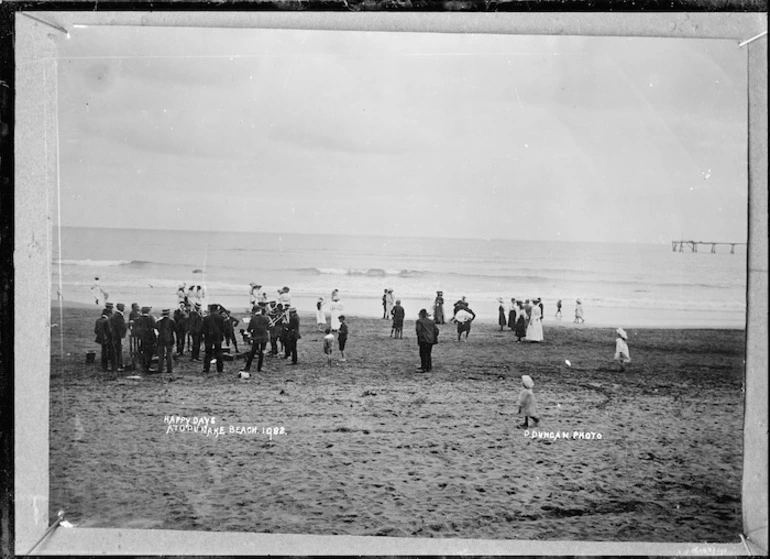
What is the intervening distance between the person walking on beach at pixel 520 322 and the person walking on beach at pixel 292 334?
0.91 metres

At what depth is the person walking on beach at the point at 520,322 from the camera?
77.2 inches

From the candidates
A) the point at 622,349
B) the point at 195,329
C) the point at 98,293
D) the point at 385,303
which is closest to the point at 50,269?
the point at 98,293

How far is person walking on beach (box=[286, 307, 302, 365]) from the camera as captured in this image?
2033 mm

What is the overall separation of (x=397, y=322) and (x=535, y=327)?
1.85 ft

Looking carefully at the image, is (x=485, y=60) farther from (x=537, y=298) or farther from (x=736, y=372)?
(x=736, y=372)

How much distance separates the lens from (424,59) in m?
1.98

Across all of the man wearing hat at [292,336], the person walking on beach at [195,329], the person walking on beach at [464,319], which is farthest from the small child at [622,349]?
the person walking on beach at [195,329]

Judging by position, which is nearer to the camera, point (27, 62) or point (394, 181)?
point (27, 62)

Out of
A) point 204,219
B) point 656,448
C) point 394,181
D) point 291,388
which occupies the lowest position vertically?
point 656,448

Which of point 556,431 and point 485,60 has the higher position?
point 485,60

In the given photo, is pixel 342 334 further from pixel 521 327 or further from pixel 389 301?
pixel 521 327

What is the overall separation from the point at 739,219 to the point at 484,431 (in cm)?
138

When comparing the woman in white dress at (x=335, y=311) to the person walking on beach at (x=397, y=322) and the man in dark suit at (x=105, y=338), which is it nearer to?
the person walking on beach at (x=397, y=322)

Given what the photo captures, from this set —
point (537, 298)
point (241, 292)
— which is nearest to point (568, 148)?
point (537, 298)
